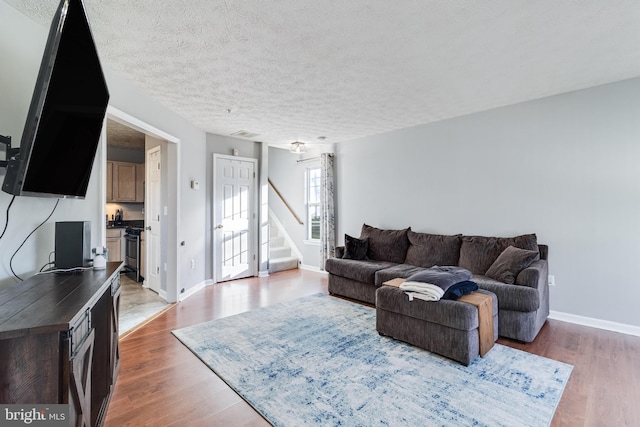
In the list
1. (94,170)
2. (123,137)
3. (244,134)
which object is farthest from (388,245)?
(123,137)

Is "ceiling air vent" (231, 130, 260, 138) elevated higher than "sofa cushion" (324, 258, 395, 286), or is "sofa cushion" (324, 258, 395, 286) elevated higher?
"ceiling air vent" (231, 130, 260, 138)

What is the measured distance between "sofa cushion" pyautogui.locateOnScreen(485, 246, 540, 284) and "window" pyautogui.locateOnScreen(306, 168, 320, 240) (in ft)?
11.8

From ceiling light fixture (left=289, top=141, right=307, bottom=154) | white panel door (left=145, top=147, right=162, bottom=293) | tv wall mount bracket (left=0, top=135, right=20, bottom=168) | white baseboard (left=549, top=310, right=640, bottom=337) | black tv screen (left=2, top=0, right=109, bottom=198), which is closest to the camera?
black tv screen (left=2, top=0, right=109, bottom=198)

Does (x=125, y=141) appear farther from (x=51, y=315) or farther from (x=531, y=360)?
(x=531, y=360)

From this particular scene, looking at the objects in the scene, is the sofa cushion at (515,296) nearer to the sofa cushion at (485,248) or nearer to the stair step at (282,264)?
the sofa cushion at (485,248)

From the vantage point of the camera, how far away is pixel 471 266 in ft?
12.0

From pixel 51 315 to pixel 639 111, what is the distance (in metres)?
4.67

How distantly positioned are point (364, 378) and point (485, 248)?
2.32 m

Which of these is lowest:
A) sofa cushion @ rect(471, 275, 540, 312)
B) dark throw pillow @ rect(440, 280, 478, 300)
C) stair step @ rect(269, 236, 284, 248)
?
sofa cushion @ rect(471, 275, 540, 312)

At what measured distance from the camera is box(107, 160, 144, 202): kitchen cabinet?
5625 mm

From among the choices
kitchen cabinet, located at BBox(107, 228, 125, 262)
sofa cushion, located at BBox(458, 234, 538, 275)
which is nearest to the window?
sofa cushion, located at BBox(458, 234, 538, 275)

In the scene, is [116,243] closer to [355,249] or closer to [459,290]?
[355,249]

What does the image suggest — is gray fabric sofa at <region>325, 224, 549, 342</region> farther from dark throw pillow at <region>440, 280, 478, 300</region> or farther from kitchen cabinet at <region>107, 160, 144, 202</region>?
kitchen cabinet at <region>107, 160, 144, 202</region>

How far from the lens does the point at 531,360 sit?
2.47 metres
